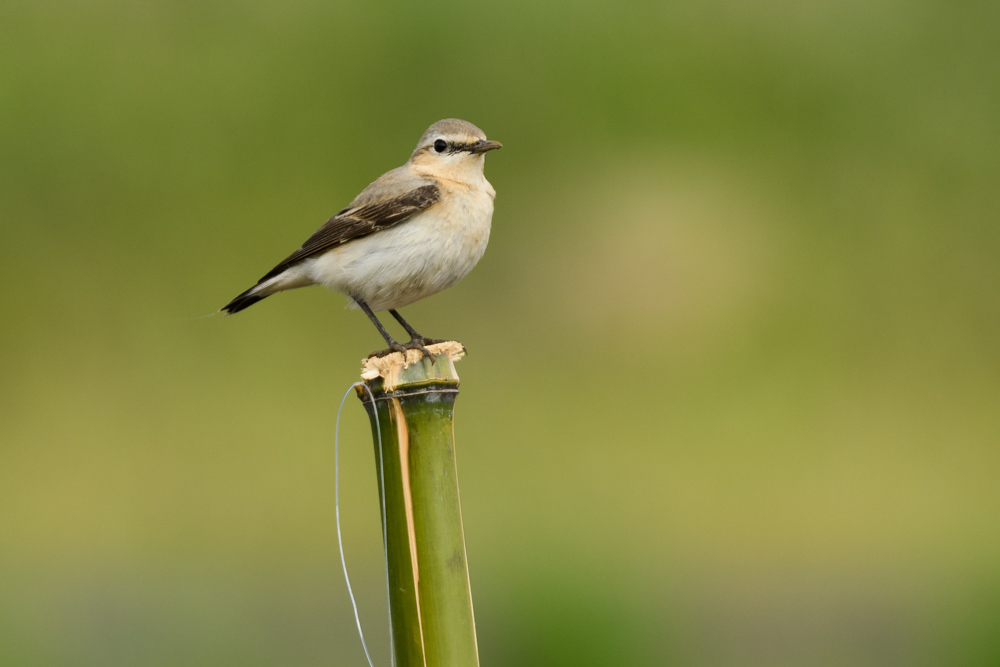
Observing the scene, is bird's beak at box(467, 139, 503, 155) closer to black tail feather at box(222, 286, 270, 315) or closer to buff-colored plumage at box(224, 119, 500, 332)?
buff-colored plumage at box(224, 119, 500, 332)

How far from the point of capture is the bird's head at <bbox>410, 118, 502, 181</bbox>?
6.12 metres

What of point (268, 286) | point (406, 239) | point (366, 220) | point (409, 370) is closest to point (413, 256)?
point (406, 239)

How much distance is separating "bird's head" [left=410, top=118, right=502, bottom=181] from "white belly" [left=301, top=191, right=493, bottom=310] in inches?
11.2

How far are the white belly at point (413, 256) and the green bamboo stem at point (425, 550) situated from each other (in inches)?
74.0

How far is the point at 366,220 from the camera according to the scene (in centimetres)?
586

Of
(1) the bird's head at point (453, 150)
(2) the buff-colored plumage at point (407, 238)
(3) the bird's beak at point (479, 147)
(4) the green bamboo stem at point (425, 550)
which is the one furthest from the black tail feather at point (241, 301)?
(4) the green bamboo stem at point (425, 550)

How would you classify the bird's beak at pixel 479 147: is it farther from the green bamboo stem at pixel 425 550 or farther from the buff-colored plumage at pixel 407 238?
the green bamboo stem at pixel 425 550

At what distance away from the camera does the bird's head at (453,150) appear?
20.1 ft

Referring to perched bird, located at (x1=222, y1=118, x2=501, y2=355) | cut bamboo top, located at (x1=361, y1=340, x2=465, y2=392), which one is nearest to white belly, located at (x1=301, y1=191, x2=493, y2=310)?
perched bird, located at (x1=222, y1=118, x2=501, y2=355)

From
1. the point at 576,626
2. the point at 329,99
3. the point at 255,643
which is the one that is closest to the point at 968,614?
the point at 576,626

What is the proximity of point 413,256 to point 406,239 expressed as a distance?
114mm

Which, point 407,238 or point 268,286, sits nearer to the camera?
point 407,238

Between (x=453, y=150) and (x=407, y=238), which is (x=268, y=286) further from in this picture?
(x=453, y=150)

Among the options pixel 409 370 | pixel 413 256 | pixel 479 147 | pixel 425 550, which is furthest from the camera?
pixel 479 147
